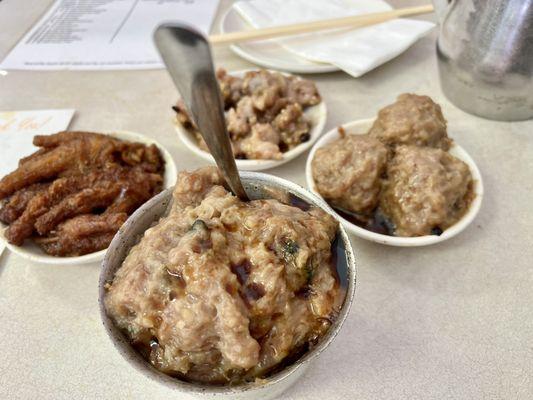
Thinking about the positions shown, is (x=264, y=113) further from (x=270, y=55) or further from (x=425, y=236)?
(x=425, y=236)

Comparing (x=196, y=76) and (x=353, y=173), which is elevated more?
(x=196, y=76)

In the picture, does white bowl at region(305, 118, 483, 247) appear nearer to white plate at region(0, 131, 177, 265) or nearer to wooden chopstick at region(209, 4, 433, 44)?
white plate at region(0, 131, 177, 265)

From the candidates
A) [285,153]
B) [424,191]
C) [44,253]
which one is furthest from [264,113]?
[44,253]

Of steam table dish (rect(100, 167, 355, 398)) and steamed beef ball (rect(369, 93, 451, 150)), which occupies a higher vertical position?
steam table dish (rect(100, 167, 355, 398))

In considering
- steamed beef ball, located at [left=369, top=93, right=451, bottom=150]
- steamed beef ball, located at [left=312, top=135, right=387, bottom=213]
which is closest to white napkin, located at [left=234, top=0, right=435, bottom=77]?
steamed beef ball, located at [left=369, top=93, right=451, bottom=150]

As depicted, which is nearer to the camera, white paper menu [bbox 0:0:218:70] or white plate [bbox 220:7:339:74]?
white plate [bbox 220:7:339:74]

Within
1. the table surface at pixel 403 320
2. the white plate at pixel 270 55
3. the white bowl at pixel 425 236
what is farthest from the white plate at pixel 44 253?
A: the white plate at pixel 270 55

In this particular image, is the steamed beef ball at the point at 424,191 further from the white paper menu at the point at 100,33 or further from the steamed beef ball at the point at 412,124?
the white paper menu at the point at 100,33
